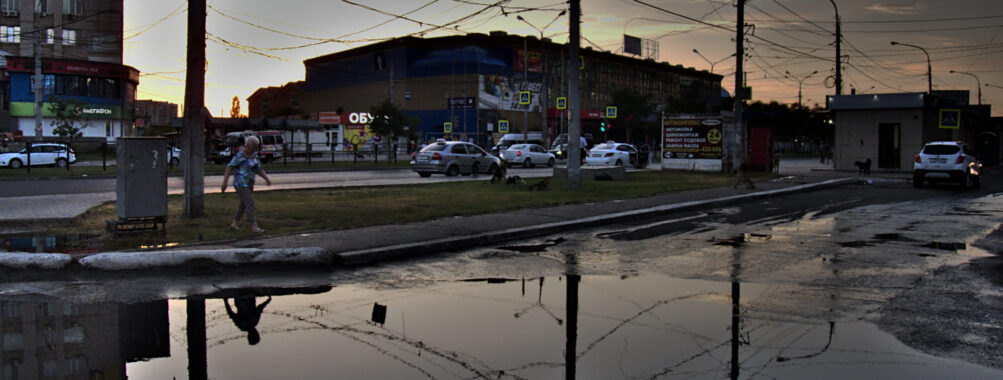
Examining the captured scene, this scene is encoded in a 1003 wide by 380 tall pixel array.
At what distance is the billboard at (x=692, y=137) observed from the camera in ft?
113

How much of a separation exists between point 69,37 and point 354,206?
78193mm

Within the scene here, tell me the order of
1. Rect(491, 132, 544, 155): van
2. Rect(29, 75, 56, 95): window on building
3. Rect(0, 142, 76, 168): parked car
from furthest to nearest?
Rect(29, 75, 56, 95): window on building → Rect(491, 132, 544, 155): van → Rect(0, 142, 76, 168): parked car

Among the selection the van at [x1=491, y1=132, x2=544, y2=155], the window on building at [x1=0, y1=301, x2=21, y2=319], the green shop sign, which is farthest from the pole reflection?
the green shop sign

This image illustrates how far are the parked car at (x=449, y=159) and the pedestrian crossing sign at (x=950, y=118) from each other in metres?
24.2

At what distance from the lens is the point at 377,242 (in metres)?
10.5

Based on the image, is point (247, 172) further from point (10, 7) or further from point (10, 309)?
point (10, 7)

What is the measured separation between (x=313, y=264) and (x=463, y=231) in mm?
3146

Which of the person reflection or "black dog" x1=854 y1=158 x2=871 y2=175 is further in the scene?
"black dog" x1=854 y1=158 x2=871 y2=175

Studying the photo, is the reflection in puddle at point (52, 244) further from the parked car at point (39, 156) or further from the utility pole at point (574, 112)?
the parked car at point (39, 156)

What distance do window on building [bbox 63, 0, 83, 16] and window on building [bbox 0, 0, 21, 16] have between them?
4072mm

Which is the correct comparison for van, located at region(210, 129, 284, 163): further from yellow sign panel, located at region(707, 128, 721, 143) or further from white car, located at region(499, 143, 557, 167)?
yellow sign panel, located at region(707, 128, 721, 143)

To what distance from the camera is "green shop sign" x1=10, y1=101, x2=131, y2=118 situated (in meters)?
70.3

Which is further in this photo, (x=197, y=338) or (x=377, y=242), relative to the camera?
(x=377, y=242)

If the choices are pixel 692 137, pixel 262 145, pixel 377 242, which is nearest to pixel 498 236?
pixel 377 242
